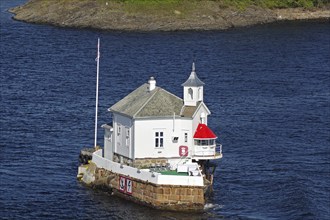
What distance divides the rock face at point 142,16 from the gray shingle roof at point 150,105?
305ft

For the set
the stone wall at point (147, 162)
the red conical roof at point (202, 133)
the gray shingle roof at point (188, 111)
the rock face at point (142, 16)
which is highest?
the rock face at point (142, 16)

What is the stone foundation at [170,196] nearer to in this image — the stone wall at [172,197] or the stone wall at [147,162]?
the stone wall at [172,197]

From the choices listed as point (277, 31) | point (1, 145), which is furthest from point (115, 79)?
point (277, 31)

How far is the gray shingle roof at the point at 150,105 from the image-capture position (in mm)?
92812

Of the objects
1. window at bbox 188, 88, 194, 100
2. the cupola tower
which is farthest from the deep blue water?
window at bbox 188, 88, 194, 100

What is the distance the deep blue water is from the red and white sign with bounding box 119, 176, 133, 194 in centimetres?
82

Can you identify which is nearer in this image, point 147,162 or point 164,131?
point 147,162

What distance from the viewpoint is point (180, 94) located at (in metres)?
134

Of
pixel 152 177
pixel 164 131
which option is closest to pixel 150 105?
pixel 164 131

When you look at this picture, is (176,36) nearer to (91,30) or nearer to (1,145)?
(91,30)

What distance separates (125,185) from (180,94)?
42.5 m

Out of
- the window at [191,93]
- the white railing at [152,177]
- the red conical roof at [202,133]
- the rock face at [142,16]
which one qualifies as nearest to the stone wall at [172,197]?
the white railing at [152,177]

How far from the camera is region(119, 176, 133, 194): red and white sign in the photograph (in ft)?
300

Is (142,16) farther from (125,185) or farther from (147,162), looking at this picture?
(125,185)
